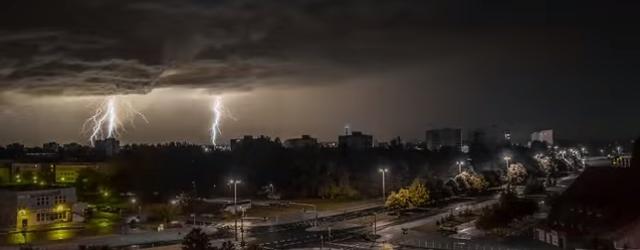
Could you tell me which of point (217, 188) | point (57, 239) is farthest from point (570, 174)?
point (57, 239)

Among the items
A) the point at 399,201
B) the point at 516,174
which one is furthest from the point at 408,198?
the point at 516,174

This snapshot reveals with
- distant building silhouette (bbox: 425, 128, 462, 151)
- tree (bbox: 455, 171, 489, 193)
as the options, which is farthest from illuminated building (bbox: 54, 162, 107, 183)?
distant building silhouette (bbox: 425, 128, 462, 151)

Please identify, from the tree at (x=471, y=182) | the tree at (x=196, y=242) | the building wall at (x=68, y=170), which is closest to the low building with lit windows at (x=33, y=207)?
the tree at (x=196, y=242)

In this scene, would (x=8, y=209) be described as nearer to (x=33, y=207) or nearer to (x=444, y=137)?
(x=33, y=207)

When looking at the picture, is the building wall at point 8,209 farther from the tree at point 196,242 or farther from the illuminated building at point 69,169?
the illuminated building at point 69,169

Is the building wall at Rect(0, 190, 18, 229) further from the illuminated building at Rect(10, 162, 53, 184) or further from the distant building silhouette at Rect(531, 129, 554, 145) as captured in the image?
the distant building silhouette at Rect(531, 129, 554, 145)
